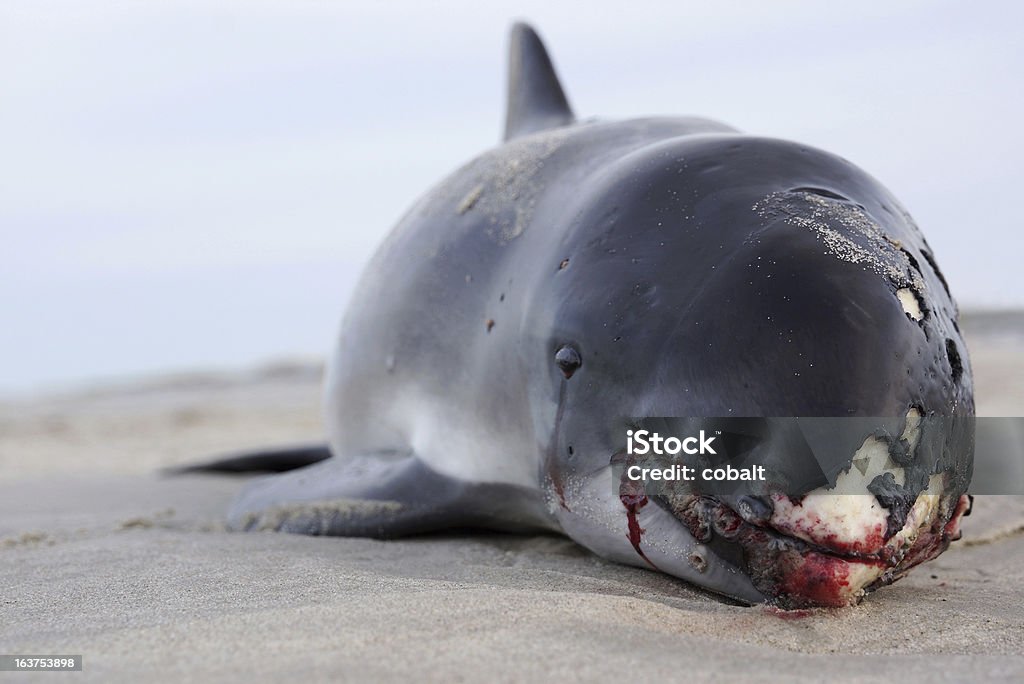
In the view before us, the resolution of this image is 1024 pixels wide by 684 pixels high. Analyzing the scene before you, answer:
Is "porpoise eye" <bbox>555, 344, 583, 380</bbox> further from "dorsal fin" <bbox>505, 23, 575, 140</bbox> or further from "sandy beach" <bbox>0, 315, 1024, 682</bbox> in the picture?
"dorsal fin" <bbox>505, 23, 575, 140</bbox>

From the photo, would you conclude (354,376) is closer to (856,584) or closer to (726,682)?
(856,584)

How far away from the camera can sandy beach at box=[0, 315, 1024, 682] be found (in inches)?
82.7

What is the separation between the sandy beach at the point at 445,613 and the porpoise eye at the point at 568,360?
56cm

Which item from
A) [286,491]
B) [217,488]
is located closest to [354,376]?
[286,491]

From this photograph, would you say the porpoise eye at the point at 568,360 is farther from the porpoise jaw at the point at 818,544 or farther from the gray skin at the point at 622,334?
the porpoise jaw at the point at 818,544

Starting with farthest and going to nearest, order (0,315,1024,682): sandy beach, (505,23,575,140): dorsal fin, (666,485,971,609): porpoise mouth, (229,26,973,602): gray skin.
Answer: (505,23,575,140): dorsal fin, (229,26,973,602): gray skin, (666,485,971,609): porpoise mouth, (0,315,1024,682): sandy beach

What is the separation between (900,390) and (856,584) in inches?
18.2

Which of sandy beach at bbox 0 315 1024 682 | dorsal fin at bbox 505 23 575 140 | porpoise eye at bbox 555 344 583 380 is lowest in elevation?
sandy beach at bbox 0 315 1024 682

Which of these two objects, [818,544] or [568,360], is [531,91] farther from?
[818,544]

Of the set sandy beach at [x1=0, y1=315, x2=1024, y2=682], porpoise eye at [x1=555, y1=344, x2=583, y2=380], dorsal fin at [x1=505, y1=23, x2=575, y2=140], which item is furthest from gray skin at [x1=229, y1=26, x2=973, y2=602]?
dorsal fin at [x1=505, y1=23, x2=575, y2=140]

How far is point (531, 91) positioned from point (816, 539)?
11.3 ft

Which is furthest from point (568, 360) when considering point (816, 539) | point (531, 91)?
point (531, 91)

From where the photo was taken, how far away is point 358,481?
4129 mm

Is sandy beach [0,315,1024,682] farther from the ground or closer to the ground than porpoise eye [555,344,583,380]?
closer to the ground
